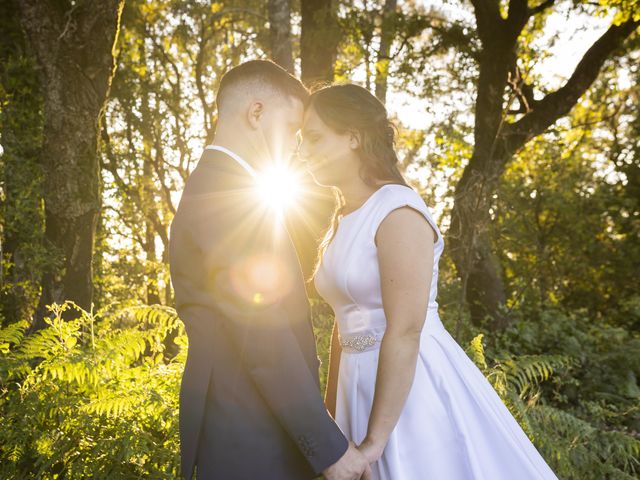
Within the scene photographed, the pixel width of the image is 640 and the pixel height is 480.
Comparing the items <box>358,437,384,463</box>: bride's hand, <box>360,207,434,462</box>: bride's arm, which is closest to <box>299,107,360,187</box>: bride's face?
<box>360,207,434,462</box>: bride's arm

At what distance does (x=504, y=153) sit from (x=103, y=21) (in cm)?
696

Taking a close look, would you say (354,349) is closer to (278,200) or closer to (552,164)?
(278,200)

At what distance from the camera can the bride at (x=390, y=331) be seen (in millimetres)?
2230

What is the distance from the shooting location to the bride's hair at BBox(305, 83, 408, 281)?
8.48 ft

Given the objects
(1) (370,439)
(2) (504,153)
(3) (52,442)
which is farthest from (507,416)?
(2) (504,153)

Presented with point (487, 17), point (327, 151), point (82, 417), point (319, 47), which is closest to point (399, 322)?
point (327, 151)

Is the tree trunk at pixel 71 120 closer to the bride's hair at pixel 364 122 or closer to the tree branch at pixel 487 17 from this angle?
the bride's hair at pixel 364 122

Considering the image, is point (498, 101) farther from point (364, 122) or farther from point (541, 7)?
point (364, 122)

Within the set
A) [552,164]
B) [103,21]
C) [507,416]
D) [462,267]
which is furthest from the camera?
[552,164]

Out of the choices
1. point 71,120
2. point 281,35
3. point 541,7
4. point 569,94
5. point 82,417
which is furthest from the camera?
point 541,7

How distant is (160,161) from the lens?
18.3m

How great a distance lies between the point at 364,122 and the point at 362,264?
682 mm

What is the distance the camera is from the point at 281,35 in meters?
7.39

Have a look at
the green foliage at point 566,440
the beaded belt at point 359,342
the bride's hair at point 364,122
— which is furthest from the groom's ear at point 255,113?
the green foliage at point 566,440
